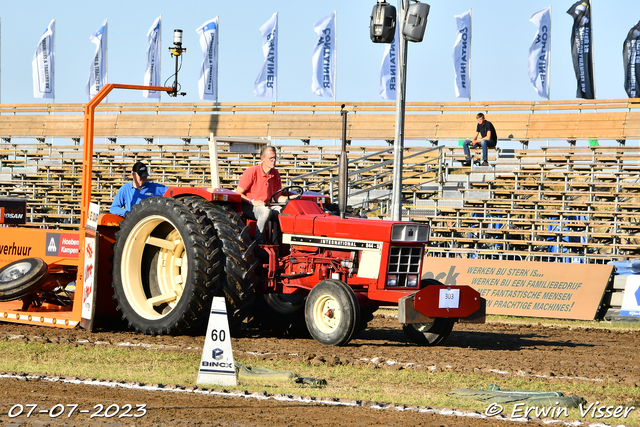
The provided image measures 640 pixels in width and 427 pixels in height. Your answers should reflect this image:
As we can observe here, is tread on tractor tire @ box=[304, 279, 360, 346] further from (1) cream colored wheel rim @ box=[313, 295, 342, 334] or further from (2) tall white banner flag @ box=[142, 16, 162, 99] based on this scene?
(2) tall white banner flag @ box=[142, 16, 162, 99]

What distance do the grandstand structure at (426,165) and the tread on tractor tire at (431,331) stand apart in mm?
7916

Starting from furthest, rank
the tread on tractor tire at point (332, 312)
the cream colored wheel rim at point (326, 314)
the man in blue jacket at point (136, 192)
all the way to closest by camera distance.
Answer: the man in blue jacket at point (136, 192), the cream colored wheel rim at point (326, 314), the tread on tractor tire at point (332, 312)

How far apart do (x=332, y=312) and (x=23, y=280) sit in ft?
11.2

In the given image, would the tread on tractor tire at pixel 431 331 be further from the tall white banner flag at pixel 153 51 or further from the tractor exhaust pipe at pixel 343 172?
the tall white banner flag at pixel 153 51

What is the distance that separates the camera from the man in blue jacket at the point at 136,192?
9.28 meters

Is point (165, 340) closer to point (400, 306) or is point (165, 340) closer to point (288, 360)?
point (288, 360)

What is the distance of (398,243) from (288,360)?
1712mm

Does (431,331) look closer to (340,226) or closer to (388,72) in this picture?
(340,226)

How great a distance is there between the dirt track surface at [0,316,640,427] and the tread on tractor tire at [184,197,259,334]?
41 centimetres

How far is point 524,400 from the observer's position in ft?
17.9

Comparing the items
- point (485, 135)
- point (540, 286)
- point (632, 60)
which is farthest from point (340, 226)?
point (632, 60)

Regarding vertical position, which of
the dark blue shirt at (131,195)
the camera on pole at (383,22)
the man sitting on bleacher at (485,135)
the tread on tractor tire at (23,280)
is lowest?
the tread on tractor tire at (23,280)

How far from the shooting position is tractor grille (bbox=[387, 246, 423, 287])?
812 centimetres

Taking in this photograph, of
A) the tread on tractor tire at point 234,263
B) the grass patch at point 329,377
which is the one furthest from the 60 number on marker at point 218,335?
the tread on tractor tire at point 234,263
